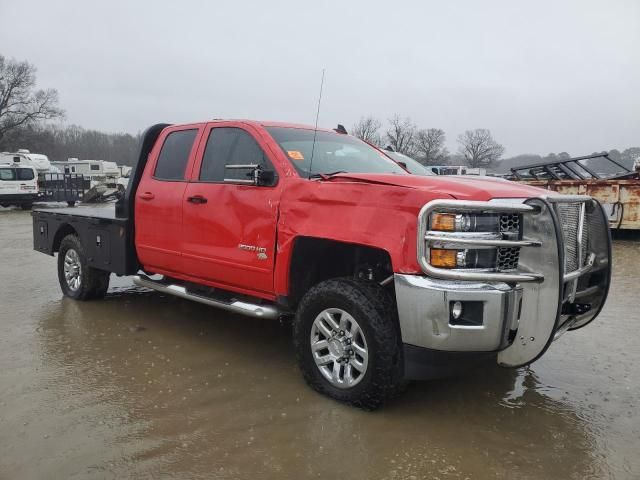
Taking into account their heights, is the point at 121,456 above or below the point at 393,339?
below

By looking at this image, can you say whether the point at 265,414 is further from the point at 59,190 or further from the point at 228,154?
the point at 59,190

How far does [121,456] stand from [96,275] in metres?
3.51

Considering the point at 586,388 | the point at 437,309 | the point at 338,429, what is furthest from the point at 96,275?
the point at 586,388

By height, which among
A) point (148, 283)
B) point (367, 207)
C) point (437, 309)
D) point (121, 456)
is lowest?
point (121, 456)

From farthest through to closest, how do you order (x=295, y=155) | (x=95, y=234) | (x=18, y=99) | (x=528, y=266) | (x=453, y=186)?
(x=18, y=99)
(x=95, y=234)
(x=295, y=155)
(x=453, y=186)
(x=528, y=266)

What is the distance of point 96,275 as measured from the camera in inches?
233

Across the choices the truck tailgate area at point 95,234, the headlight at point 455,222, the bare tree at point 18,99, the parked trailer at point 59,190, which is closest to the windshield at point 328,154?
the headlight at point 455,222

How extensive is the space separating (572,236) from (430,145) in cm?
7205

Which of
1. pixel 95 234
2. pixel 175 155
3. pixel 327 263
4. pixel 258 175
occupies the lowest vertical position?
pixel 95 234

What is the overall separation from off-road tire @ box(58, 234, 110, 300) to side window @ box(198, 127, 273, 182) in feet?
7.25

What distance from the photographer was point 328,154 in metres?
4.27

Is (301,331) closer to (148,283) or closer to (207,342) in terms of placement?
(207,342)

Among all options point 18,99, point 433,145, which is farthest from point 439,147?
point 18,99

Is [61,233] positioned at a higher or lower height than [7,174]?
lower
